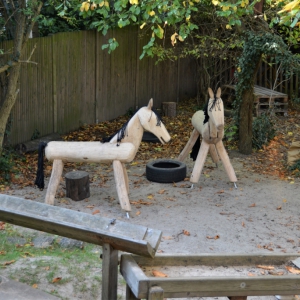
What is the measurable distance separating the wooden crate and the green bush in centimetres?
719

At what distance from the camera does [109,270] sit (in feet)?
13.8

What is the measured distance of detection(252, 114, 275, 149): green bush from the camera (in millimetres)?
11672

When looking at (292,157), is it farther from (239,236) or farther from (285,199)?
(239,236)

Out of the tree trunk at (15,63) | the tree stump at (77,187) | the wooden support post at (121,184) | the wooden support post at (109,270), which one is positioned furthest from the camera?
the tree trunk at (15,63)

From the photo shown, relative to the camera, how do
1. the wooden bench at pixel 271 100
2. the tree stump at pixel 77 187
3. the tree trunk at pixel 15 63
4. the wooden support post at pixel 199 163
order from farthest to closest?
the wooden bench at pixel 271 100 < the tree trunk at pixel 15 63 < the wooden support post at pixel 199 163 < the tree stump at pixel 77 187

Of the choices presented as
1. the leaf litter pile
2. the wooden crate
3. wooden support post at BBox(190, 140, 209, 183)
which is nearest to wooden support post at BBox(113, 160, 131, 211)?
wooden support post at BBox(190, 140, 209, 183)

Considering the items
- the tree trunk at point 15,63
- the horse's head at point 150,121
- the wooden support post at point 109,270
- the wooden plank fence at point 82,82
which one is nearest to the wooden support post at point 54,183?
the horse's head at point 150,121

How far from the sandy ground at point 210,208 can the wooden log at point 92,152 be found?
0.72 m

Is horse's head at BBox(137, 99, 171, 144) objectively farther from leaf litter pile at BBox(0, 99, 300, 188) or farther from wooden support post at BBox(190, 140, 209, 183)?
leaf litter pile at BBox(0, 99, 300, 188)

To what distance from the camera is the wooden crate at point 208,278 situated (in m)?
3.91

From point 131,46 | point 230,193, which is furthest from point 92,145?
point 131,46

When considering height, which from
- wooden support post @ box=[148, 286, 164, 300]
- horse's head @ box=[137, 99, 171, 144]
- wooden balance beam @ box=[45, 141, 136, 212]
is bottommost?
wooden balance beam @ box=[45, 141, 136, 212]

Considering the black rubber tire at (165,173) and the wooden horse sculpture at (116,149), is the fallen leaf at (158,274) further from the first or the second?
the black rubber tire at (165,173)

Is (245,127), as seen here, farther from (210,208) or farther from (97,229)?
(97,229)
